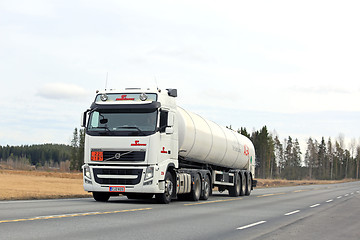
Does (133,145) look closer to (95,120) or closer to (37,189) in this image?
(95,120)

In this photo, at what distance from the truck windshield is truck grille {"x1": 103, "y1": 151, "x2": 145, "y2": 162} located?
24.1 inches

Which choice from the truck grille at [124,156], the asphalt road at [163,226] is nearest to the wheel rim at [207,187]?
the truck grille at [124,156]

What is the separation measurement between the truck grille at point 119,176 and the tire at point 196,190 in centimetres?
431

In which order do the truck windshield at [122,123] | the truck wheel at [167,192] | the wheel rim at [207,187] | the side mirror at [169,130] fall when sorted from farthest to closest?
the wheel rim at [207,187] → the truck wheel at [167,192] → the side mirror at [169,130] → the truck windshield at [122,123]

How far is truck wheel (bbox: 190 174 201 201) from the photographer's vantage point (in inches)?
883

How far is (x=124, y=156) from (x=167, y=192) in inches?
86.4

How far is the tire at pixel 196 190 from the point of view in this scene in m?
22.4

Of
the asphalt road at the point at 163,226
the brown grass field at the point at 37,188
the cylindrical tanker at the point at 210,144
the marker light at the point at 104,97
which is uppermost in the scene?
the marker light at the point at 104,97

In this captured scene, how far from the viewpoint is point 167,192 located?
19.7 metres

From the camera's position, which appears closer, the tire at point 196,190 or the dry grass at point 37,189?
the tire at point 196,190

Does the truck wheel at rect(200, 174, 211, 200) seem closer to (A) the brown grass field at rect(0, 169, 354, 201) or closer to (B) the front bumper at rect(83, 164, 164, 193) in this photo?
(B) the front bumper at rect(83, 164, 164, 193)

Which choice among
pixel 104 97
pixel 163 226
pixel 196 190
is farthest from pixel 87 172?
pixel 163 226

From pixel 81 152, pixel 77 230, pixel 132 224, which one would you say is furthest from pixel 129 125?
pixel 81 152

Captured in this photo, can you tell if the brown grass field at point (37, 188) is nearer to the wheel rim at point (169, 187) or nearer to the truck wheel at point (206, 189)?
the wheel rim at point (169, 187)
